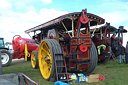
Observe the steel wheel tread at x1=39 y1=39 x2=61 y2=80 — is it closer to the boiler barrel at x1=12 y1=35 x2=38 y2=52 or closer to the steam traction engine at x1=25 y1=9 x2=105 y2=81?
the steam traction engine at x1=25 y1=9 x2=105 y2=81

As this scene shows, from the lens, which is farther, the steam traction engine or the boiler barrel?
the boiler barrel

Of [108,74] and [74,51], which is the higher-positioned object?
[74,51]

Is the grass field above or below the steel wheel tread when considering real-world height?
below

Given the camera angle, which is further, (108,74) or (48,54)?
(108,74)

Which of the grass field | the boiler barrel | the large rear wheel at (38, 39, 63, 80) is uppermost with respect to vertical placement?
the boiler barrel

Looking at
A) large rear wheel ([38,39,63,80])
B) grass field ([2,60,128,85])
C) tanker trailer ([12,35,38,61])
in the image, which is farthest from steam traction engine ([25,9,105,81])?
tanker trailer ([12,35,38,61])

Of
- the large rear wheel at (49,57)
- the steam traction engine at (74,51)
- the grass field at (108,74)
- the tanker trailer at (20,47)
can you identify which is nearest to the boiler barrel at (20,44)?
the tanker trailer at (20,47)

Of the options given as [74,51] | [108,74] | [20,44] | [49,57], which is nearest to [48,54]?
[49,57]

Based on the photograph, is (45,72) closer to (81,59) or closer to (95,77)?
(81,59)

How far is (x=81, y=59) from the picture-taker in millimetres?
4707

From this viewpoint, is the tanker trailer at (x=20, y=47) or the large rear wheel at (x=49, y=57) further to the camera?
the tanker trailer at (x=20, y=47)

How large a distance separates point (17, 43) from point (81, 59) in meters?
7.92

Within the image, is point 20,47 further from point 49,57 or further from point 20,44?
point 49,57

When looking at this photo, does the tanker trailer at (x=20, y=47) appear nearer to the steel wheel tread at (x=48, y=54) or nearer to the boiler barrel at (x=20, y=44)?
the boiler barrel at (x=20, y=44)
